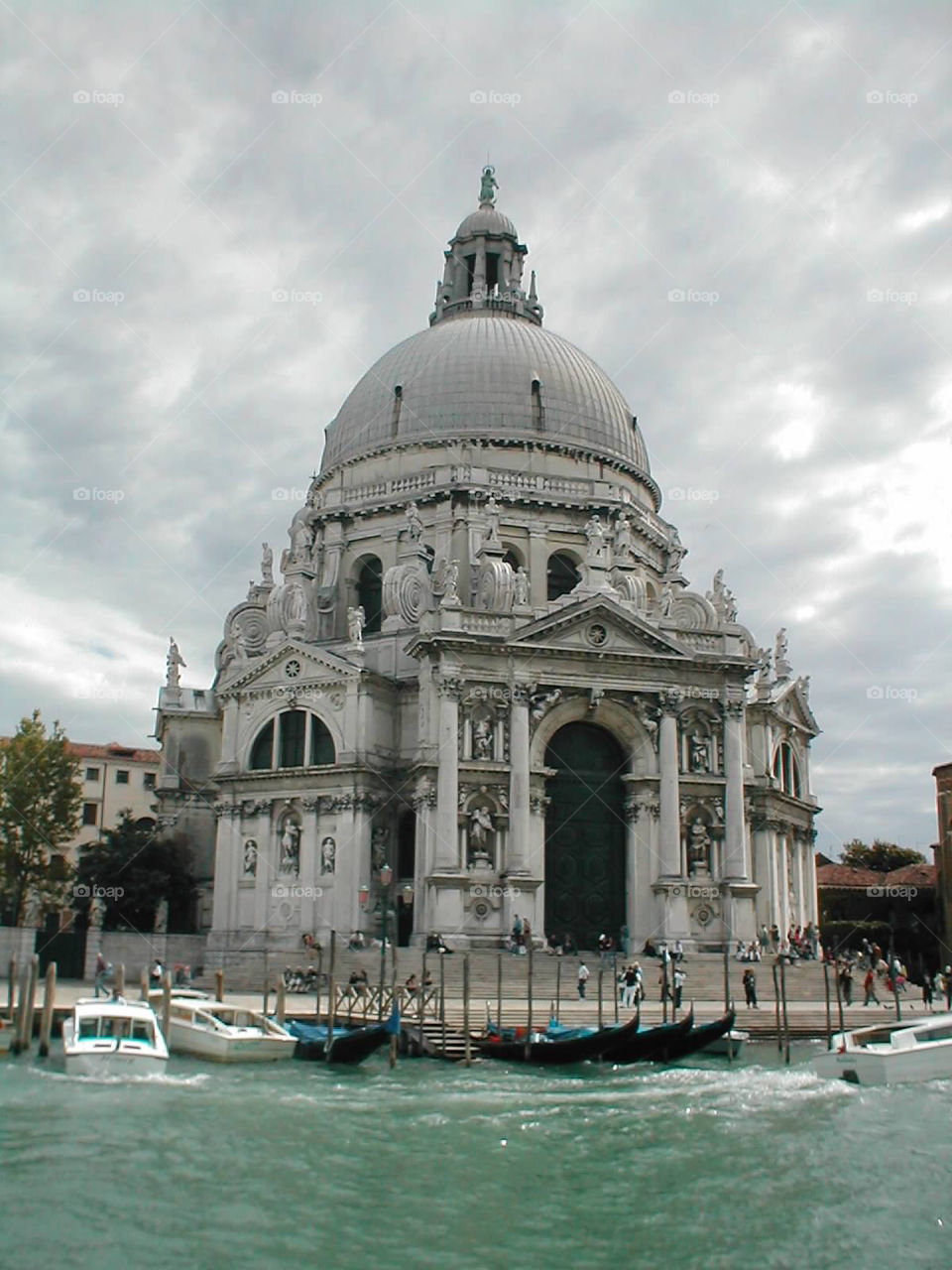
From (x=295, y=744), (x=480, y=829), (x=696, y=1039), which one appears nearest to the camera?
(x=696, y=1039)

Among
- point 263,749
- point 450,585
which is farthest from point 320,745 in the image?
point 450,585

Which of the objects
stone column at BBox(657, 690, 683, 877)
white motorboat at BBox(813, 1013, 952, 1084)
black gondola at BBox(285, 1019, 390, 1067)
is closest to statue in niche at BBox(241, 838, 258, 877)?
stone column at BBox(657, 690, 683, 877)

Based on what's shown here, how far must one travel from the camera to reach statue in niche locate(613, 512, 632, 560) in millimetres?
43156

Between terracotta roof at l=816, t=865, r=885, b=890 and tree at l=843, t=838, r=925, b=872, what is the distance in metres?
4.45

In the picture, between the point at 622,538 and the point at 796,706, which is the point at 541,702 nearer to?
the point at 622,538

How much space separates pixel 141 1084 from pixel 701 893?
65.5 feet

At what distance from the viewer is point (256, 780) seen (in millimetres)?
39594

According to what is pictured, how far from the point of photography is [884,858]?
68.0m

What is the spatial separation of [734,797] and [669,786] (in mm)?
2066

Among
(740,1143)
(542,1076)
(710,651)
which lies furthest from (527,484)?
(740,1143)

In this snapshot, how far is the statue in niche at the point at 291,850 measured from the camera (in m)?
38.8

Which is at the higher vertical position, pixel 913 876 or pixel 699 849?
pixel 913 876

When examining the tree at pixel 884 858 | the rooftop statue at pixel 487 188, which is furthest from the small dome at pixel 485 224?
the tree at pixel 884 858

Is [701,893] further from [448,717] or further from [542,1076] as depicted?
[542,1076]
